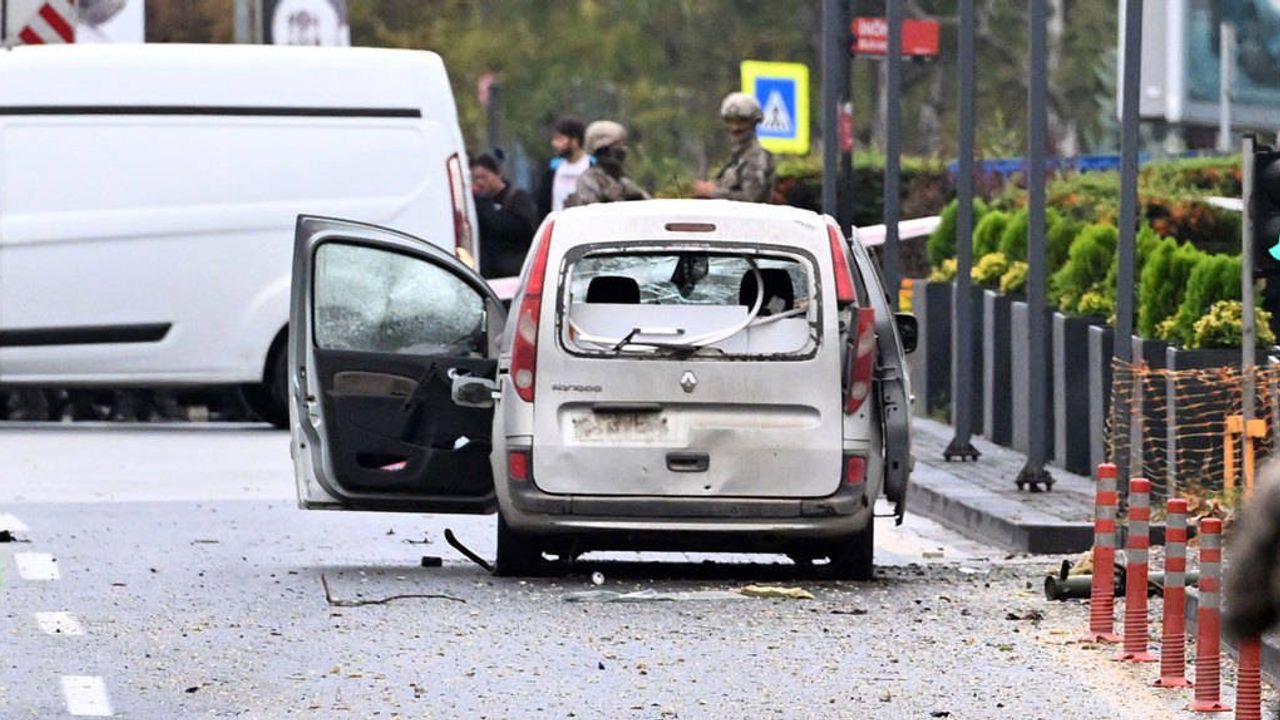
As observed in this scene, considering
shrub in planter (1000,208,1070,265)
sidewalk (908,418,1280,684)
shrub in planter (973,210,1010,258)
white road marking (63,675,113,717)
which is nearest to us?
white road marking (63,675,113,717)

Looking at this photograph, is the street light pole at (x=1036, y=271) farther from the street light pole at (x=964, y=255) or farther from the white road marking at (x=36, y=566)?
the white road marking at (x=36, y=566)

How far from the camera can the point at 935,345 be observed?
76.2ft

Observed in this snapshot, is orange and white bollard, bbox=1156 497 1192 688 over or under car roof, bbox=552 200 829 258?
under

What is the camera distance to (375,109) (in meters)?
22.3

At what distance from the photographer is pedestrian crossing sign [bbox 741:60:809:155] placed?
32938 mm

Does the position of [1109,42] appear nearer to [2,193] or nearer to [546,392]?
[2,193]

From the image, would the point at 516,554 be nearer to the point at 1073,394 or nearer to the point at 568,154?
the point at 1073,394

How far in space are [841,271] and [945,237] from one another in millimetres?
10438

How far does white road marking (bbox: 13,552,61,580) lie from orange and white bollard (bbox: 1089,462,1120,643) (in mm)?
4204

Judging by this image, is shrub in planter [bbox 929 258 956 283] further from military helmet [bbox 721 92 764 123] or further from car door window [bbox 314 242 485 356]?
car door window [bbox 314 242 485 356]

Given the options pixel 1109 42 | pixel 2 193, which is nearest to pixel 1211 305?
pixel 2 193

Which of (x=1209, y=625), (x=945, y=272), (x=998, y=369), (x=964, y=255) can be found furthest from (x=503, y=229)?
(x=1209, y=625)

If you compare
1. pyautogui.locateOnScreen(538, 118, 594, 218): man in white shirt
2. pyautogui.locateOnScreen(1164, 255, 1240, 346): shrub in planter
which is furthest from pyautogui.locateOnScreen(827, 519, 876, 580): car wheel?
pyautogui.locateOnScreen(538, 118, 594, 218): man in white shirt

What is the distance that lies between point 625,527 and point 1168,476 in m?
3.42
